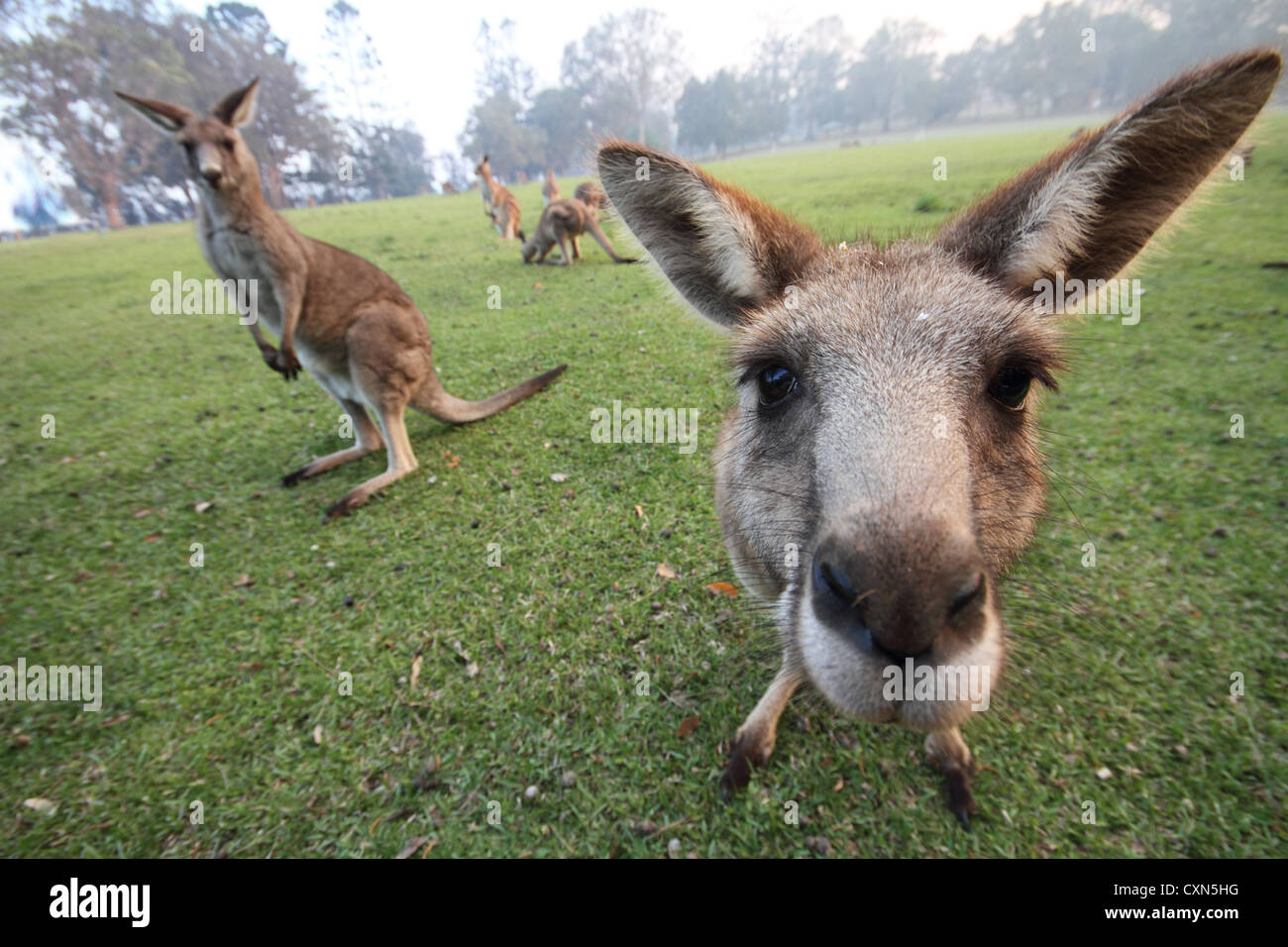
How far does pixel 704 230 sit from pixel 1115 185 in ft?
4.48

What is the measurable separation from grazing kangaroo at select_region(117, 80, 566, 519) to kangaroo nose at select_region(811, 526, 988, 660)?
12.8ft

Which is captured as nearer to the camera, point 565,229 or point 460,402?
point 460,402

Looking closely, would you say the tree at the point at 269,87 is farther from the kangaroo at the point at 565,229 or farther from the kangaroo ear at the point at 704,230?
the kangaroo ear at the point at 704,230

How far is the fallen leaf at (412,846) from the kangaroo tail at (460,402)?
3357 millimetres

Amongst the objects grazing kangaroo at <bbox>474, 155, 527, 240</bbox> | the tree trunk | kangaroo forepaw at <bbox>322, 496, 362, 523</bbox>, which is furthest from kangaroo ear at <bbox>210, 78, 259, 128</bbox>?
the tree trunk

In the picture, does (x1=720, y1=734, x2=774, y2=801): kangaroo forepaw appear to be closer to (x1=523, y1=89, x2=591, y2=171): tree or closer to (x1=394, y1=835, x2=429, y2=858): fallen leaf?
(x1=394, y1=835, x2=429, y2=858): fallen leaf

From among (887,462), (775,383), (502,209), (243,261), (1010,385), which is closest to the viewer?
(887,462)

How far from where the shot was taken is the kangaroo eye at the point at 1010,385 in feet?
5.72

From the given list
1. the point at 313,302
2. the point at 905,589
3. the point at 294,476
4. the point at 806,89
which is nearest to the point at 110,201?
the point at 313,302

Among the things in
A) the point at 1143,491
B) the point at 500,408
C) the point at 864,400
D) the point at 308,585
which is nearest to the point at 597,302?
the point at 500,408

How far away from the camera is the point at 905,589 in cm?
116
